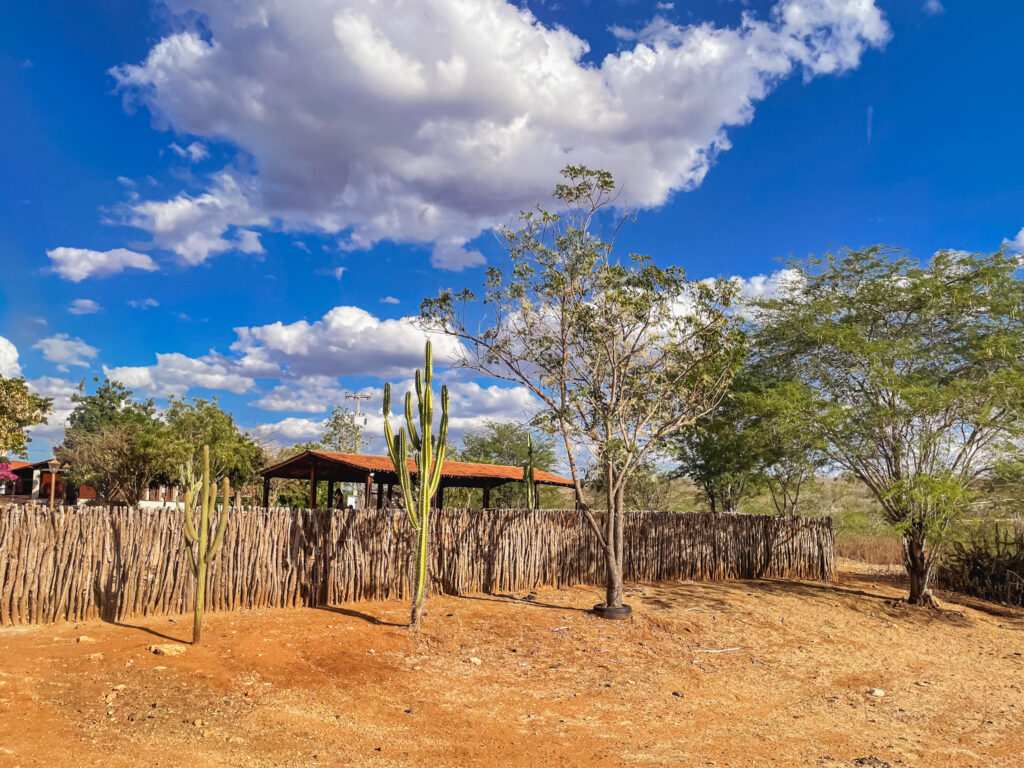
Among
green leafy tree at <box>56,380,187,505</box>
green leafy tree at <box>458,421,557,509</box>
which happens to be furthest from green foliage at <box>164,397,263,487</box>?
green leafy tree at <box>458,421,557,509</box>

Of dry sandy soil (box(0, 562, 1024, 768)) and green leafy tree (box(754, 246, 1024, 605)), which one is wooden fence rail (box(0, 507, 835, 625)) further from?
green leafy tree (box(754, 246, 1024, 605))

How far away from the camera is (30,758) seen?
414 centimetres

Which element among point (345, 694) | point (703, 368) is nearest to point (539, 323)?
point (703, 368)

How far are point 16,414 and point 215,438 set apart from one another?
6.08 metres

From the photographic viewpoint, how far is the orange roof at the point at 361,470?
17438mm

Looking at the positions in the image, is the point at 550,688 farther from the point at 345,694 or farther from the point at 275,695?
the point at 275,695

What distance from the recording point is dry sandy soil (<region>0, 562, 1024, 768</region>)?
4766 millimetres

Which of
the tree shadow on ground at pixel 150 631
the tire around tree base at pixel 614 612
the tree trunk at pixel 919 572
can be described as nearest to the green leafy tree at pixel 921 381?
the tree trunk at pixel 919 572

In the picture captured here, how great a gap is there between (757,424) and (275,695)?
10569 millimetres

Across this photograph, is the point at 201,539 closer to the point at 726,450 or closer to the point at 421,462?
the point at 421,462

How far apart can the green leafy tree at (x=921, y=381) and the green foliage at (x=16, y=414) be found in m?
21.0

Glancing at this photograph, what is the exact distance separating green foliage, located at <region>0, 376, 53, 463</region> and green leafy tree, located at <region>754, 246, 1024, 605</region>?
21.0m

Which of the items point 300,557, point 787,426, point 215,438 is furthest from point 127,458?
point 787,426

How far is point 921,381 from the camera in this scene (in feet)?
36.7
